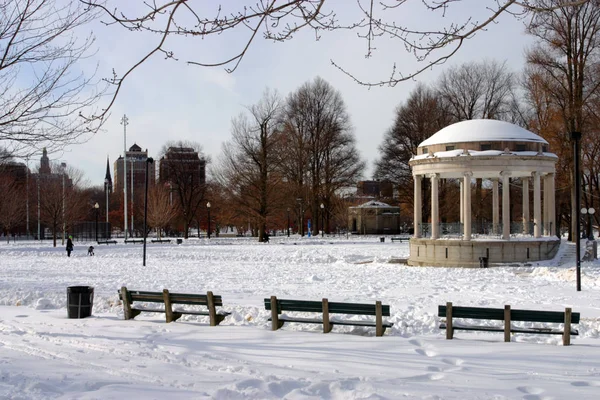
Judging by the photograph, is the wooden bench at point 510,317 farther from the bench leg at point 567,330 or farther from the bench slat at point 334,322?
the bench slat at point 334,322

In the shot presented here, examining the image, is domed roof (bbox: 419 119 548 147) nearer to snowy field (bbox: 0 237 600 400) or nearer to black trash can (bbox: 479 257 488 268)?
black trash can (bbox: 479 257 488 268)

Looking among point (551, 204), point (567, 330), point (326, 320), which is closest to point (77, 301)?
point (326, 320)

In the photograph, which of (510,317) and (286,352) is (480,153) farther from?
(286,352)

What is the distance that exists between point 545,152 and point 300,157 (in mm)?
30521

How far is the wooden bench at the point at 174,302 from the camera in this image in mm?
12875

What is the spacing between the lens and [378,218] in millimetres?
69688

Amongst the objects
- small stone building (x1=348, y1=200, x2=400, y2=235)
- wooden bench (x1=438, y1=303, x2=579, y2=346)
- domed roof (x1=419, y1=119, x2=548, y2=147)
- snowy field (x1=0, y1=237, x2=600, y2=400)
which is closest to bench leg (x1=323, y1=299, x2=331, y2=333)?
snowy field (x1=0, y1=237, x2=600, y2=400)

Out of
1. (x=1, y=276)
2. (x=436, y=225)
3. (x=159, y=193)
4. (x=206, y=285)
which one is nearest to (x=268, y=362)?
(x=206, y=285)

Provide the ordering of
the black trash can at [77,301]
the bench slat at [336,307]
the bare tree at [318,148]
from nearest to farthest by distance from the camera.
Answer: the bench slat at [336,307] < the black trash can at [77,301] < the bare tree at [318,148]

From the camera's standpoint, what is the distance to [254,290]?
19.0 m

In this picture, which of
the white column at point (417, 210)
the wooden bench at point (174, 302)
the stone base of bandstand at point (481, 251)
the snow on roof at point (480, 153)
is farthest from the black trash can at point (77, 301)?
the white column at point (417, 210)

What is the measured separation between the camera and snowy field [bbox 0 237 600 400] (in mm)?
7855

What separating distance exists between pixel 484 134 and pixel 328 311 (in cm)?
2113

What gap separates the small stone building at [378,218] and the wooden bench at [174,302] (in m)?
56.1
